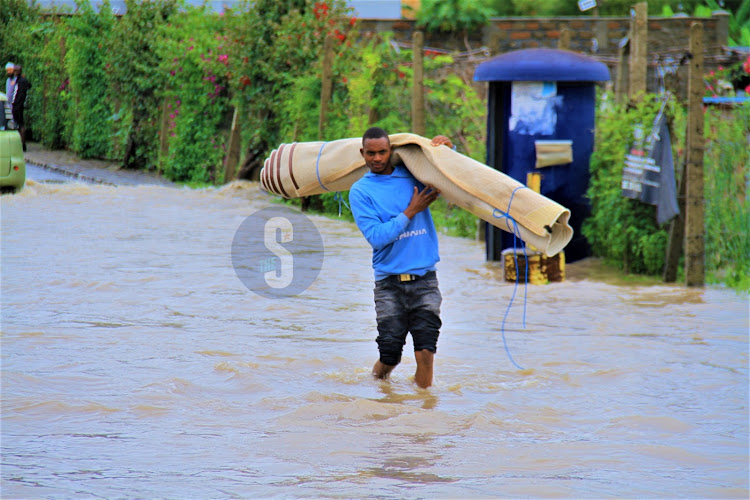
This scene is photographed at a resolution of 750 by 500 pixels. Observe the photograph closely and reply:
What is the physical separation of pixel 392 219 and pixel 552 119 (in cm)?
596

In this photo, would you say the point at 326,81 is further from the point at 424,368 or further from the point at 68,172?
the point at 424,368

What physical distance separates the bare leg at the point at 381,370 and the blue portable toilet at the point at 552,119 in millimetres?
5008

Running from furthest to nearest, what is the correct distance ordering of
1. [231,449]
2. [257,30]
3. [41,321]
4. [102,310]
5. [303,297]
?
[257,30] < [303,297] < [102,310] < [41,321] < [231,449]

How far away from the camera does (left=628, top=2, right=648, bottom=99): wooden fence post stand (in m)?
12.3

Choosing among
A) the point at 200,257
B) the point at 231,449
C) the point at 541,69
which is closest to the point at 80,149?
the point at 200,257

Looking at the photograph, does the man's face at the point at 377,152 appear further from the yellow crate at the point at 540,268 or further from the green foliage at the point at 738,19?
the green foliage at the point at 738,19

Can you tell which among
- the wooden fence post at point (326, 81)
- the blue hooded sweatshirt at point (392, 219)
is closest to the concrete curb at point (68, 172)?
the wooden fence post at point (326, 81)

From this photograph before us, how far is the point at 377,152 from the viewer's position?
20.9 feet

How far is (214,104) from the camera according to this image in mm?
21906

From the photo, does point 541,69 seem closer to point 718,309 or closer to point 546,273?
point 546,273

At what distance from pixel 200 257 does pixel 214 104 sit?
9899 mm

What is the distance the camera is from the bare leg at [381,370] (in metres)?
6.95

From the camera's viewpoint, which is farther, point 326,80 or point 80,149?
point 80,149

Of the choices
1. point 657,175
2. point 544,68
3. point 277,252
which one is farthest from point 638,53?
point 277,252
